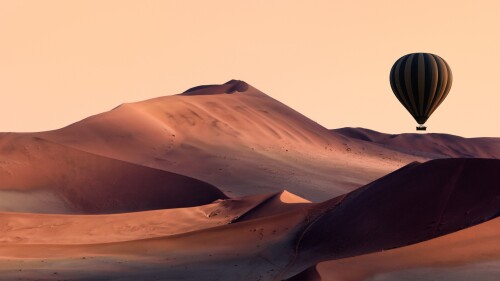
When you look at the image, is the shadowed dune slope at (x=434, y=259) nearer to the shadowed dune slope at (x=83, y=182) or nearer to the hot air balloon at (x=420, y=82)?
the hot air balloon at (x=420, y=82)

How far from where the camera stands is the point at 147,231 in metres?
38.3

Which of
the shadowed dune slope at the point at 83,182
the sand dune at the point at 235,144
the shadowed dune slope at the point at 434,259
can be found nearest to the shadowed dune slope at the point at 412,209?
the shadowed dune slope at the point at 434,259

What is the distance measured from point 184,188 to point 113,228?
1415 centimetres

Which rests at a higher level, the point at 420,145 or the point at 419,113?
the point at 419,113

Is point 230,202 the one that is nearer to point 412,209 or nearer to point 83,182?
point 83,182

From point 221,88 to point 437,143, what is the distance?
3045cm

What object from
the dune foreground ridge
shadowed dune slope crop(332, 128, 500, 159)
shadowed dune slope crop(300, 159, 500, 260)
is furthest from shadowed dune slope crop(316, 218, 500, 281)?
shadowed dune slope crop(332, 128, 500, 159)

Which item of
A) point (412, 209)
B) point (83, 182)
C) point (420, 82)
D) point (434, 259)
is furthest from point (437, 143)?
point (434, 259)

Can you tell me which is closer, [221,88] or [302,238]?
[302,238]

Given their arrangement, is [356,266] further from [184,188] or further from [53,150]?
[53,150]

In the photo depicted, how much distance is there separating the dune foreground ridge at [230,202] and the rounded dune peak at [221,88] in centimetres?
417

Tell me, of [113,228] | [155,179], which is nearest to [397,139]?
[155,179]

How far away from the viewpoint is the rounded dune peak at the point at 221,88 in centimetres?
9006

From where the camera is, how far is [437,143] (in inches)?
4370
